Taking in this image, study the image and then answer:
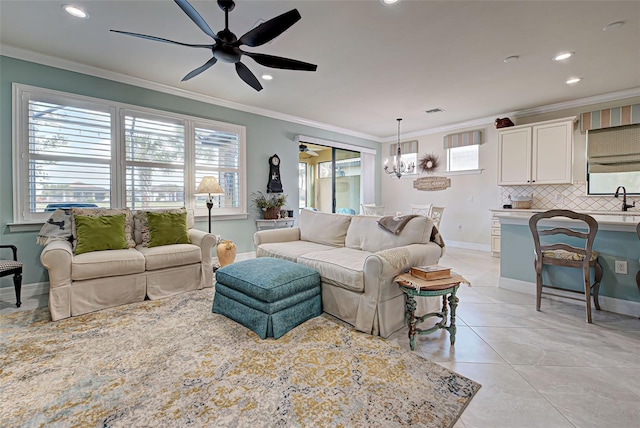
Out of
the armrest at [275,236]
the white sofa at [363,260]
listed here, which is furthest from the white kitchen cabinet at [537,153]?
the armrest at [275,236]

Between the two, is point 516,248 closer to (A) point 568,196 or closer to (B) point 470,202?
(A) point 568,196

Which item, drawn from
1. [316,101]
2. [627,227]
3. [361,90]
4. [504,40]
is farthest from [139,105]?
[627,227]

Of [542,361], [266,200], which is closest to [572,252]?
[542,361]

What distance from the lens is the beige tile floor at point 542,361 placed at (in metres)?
1.41

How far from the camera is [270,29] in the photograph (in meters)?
1.99

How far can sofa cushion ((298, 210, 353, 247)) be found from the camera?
3.36 meters

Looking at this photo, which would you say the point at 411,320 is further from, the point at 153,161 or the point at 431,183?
the point at 431,183

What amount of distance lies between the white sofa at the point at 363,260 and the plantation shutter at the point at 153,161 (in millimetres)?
1652

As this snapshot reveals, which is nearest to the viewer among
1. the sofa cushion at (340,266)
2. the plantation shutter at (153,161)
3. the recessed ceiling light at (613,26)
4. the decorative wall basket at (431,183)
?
the sofa cushion at (340,266)

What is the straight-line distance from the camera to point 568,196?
4.70 m

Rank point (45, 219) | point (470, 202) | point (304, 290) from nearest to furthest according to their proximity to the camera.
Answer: point (304, 290) → point (45, 219) → point (470, 202)

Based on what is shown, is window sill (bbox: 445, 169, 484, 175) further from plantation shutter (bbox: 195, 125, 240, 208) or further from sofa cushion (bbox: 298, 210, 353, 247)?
plantation shutter (bbox: 195, 125, 240, 208)

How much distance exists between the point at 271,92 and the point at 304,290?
3083 mm

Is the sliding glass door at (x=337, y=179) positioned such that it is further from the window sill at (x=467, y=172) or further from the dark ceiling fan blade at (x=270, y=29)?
the dark ceiling fan blade at (x=270, y=29)
